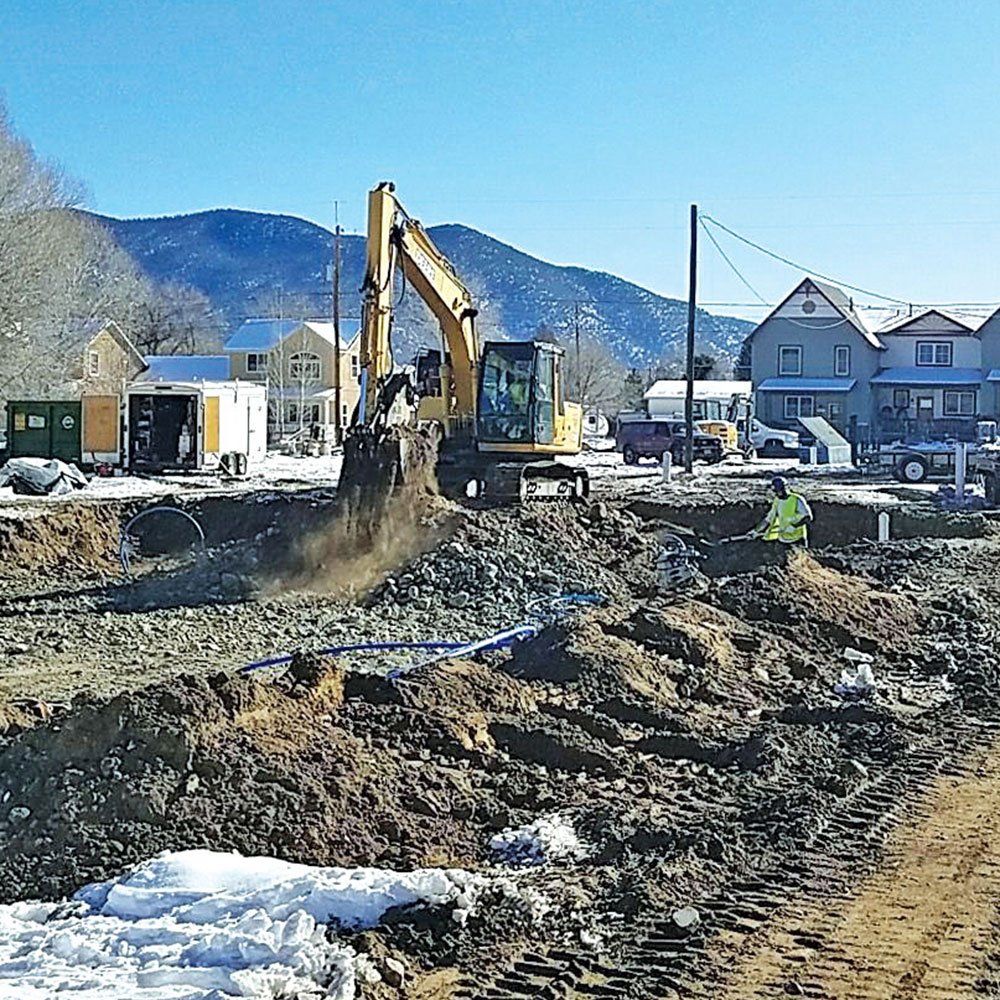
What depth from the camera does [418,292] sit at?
22656mm

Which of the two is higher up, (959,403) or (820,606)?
(959,403)

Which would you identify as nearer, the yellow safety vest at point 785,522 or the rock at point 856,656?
the rock at point 856,656

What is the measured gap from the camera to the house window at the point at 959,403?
69500 mm

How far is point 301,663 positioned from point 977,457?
29821 mm

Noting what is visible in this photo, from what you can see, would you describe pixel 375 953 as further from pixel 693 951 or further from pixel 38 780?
pixel 38 780

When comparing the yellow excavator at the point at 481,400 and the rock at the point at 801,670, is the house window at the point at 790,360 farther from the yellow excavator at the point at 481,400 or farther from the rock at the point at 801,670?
the rock at the point at 801,670

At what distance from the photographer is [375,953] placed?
604 centimetres

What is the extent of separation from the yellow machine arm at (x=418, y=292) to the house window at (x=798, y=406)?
49.4 m

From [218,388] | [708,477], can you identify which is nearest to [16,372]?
[218,388]

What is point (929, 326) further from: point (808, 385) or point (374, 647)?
point (374, 647)

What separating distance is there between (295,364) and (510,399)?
57785 millimetres

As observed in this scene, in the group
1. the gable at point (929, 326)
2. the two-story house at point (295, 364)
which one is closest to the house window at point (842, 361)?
the gable at point (929, 326)

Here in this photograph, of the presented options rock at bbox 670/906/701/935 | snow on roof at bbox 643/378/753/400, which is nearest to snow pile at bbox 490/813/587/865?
rock at bbox 670/906/701/935

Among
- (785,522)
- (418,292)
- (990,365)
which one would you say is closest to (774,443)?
(990,365)
